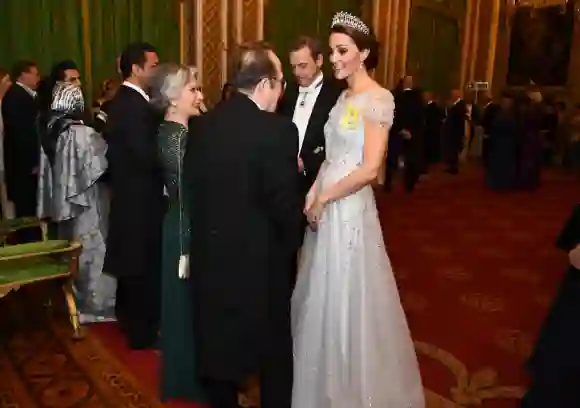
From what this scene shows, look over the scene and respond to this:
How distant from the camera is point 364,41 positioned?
2.59 meters

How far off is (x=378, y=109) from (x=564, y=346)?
1.13 meters

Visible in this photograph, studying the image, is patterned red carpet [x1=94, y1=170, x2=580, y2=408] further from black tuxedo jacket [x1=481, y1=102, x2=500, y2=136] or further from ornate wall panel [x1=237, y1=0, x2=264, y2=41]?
ornate wall panel [x1=237, y1=0, x2=264, y2=41]

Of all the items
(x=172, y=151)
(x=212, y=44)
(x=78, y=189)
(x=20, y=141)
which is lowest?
(x=78, y=189)

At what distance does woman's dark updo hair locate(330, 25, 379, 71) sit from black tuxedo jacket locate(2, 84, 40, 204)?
351cm

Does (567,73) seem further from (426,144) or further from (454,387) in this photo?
(454,387)

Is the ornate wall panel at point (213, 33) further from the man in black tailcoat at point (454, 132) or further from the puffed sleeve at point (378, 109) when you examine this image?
the puffed sleeve at point (378, 109)

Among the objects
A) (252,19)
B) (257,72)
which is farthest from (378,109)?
(252,19)

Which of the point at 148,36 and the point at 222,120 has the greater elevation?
the point at 148,36

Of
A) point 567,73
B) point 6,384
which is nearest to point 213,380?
point 6,384

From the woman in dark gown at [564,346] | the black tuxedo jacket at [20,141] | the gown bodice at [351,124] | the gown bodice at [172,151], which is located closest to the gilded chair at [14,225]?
the black tuxedo jacket at [20,141]

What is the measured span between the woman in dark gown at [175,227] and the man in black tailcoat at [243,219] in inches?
13.6

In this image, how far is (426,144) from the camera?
9844 mm

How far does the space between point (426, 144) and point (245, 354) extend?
26.3 feet

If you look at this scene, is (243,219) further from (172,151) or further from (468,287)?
(468,287)
